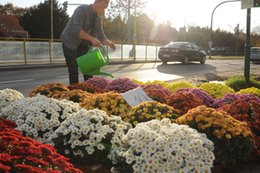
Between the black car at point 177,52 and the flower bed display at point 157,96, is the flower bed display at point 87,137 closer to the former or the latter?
the flower bed display at point 157,96

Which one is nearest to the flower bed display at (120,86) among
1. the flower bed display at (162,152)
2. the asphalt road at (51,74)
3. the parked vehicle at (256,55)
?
the flower bed display at (162,152)

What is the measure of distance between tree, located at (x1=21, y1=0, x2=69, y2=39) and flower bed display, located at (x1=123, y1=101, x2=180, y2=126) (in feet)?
129

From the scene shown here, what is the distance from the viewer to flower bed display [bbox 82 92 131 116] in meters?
3.69

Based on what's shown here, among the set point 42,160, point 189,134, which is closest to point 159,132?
point 189,134

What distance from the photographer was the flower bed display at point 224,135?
2932 mm

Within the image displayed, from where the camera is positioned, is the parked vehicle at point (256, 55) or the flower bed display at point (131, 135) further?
the parked vehicle at point (256, 55)

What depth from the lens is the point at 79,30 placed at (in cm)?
507

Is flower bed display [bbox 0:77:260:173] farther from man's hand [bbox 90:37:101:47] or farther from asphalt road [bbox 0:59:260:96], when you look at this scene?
asphalt road [bbox 0:59:260:96]

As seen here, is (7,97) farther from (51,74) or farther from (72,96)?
(51,74)

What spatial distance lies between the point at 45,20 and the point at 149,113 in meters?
40.5

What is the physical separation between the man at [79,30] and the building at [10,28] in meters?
43.7

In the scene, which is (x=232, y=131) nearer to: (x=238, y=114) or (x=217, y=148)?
(x=217, y=148)

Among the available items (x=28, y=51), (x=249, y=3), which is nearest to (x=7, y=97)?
(x=249, y=3)

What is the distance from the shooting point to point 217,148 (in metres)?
2.92
